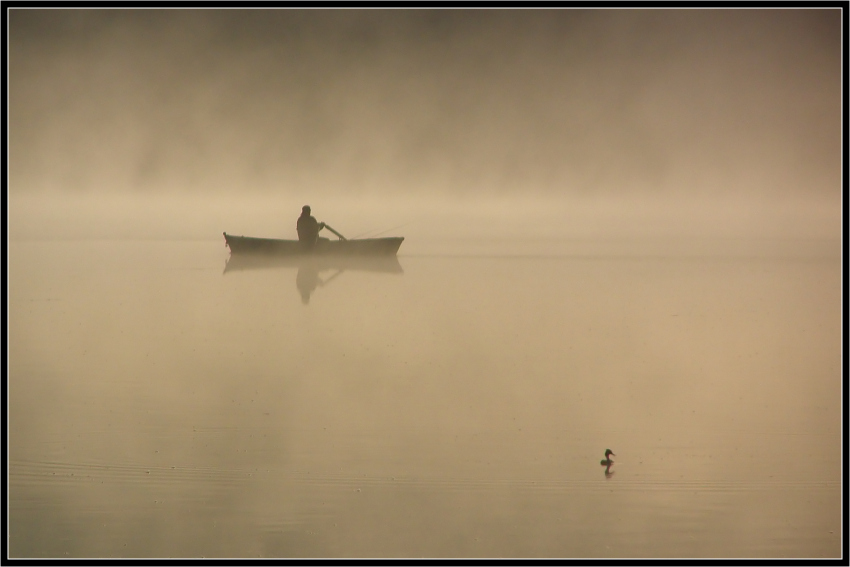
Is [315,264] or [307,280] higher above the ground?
[315,264]

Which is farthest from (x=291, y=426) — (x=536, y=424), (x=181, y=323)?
(x=181, y=323)

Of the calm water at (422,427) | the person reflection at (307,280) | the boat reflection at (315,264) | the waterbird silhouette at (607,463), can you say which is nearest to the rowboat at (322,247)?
the boat reflection at (315,264)

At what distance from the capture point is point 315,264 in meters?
13.3

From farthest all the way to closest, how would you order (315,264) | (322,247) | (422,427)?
(322,247) < (315,264) < (422,427)

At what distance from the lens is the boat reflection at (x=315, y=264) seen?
11.7 metres

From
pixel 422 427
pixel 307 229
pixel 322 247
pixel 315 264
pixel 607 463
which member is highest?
pixel 307 229

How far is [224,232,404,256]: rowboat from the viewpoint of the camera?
13875mm

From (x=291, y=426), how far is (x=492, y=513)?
1.45m

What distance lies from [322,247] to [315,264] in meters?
0.70

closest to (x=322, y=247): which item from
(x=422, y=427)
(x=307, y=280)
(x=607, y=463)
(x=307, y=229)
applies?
(x=307, y=229)

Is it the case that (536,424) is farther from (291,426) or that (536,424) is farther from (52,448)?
(52,448)

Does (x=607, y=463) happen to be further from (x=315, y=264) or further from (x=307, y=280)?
(x=315, y=264)

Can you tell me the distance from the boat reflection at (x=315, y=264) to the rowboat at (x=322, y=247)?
0.26ft

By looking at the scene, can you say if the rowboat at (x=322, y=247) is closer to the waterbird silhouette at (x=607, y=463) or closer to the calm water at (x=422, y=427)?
the calm water at (x=422, y=427)
